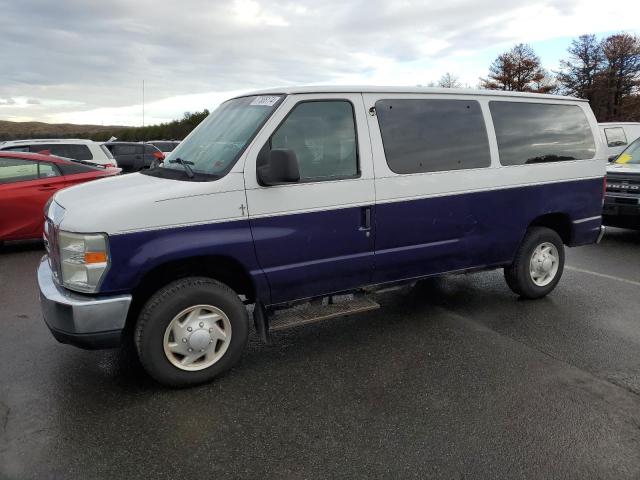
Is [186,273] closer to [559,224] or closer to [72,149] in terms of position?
[559,224]

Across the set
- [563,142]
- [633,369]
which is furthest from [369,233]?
[563,142]

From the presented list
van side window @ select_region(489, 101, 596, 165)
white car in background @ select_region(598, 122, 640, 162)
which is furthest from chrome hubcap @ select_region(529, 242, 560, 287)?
white car in background @ select_region(598, 122, 640, 162)

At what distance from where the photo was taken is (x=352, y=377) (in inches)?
158

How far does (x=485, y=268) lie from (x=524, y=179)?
37.3 inches

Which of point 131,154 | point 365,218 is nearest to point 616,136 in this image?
point 365,218

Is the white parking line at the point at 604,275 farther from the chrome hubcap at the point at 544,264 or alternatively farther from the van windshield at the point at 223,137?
the van windshield at the point at 223,137

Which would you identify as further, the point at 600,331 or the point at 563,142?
the point at 563,142

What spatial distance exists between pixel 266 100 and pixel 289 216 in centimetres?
96

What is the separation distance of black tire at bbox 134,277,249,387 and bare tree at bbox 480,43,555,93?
6772cm

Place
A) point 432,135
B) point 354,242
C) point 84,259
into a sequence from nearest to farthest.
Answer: point 84,259 < point 354,242 < point 432,135

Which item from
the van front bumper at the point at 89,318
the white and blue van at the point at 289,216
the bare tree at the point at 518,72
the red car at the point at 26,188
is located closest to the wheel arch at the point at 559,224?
the white and blue van at the point at 289,216

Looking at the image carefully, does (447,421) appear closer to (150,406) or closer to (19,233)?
(150,406)

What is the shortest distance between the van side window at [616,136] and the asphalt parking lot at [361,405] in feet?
37.6

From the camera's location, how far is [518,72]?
66.4m
